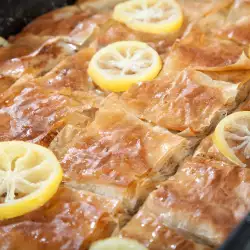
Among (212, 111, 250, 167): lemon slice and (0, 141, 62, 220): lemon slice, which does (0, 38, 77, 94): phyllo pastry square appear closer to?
(0, 141, 62, 220): lemon slice

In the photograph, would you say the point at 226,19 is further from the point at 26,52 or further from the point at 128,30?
the point at 26,52

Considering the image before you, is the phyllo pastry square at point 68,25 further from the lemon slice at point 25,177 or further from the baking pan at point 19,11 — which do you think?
the lemon slice at point 25,177

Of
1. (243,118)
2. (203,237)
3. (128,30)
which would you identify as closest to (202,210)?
(203,237)

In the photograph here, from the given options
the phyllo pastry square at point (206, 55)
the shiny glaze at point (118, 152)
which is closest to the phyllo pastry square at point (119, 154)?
the shiny glaze at point (118, 152)

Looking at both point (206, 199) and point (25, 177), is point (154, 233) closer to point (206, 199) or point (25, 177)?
point (206, 199)

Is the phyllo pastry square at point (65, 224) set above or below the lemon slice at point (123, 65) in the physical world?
below
